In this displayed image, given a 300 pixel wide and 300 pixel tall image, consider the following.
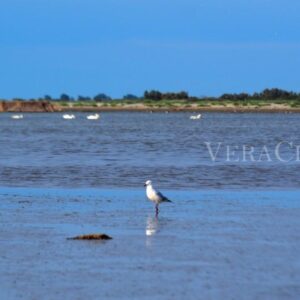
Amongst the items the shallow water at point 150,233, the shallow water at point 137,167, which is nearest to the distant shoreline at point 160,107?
the shallow water at point 137,167

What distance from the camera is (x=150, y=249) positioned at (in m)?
12.5


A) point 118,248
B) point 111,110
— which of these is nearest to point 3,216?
point 118,248

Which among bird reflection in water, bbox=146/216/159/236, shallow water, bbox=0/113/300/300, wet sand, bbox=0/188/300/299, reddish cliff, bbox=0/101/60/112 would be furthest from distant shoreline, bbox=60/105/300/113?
bird reflection in water, bbox=146/216/159/236

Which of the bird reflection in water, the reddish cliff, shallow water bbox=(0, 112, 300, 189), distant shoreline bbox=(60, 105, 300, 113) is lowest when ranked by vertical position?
distant shoreline bbox=(60, 105, 300, 113)

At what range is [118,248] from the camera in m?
12.5

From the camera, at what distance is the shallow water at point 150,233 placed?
10.4 metres

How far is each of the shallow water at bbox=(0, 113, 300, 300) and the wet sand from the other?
0.01 m

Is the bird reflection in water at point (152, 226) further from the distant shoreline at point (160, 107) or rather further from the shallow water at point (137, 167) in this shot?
the distant shoreline at point (160, 107)

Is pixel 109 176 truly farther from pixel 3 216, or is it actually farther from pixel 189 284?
pixel 189 284

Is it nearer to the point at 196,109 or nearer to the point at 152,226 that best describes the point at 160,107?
the point at 196,109

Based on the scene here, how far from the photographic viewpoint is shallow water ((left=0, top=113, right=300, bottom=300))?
10367 millimetres

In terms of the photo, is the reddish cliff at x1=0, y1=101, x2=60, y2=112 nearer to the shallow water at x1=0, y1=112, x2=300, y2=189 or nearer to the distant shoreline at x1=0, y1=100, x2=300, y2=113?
the distant shoreline at x1=0, y1=100, x2=300, y2=113

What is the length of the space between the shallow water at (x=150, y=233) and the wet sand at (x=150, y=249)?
1 centimetres

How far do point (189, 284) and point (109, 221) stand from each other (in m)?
4.90
